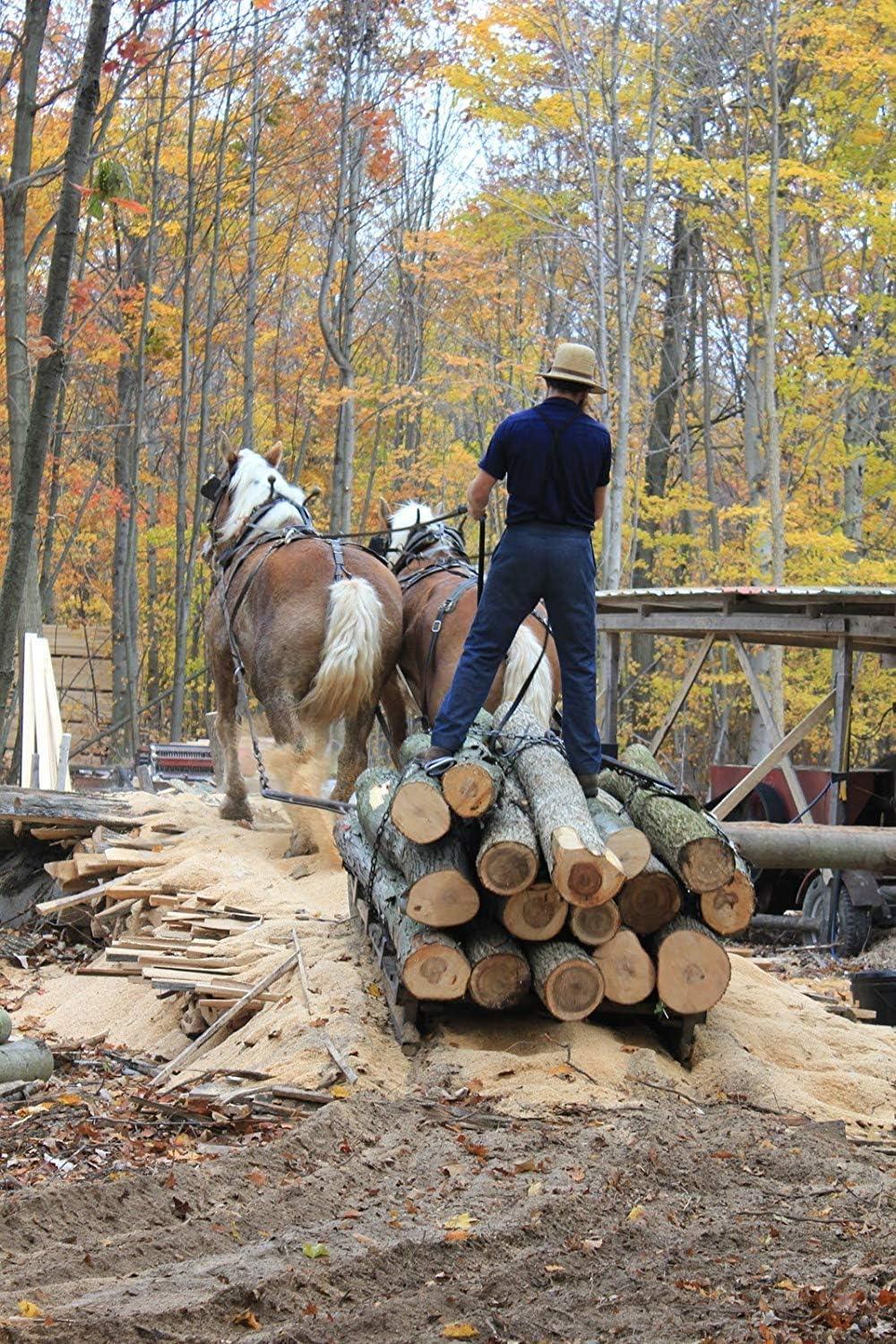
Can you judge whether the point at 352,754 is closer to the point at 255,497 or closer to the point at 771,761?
the point at 255,497

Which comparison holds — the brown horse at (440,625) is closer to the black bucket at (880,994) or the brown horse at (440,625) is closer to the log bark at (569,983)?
the black bucket at (880,994)

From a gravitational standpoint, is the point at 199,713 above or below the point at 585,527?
below

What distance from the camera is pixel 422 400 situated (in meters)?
28.0

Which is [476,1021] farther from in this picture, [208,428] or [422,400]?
[208,428]

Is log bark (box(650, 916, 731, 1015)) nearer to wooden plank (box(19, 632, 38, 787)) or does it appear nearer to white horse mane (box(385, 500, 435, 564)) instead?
white horse mane (box(385, 500, 435, 564))

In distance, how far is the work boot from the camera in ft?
22.1

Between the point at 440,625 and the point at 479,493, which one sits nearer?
the point at 479,493

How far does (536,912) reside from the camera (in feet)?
21.7

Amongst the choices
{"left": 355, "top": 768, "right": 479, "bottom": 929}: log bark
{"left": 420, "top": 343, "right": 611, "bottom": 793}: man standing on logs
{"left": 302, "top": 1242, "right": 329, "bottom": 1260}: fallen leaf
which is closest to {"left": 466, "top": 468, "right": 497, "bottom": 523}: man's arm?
{"left": 420, "top": 343, "right": 611, "bottom": 793}: man standing on logs

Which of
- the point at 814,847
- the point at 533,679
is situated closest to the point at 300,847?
the point at 533,679

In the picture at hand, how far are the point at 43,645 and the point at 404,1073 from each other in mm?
10865

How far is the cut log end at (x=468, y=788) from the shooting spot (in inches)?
262

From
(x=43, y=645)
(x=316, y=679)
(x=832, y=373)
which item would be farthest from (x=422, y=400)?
(x=316, y=679)

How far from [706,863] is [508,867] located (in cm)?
93
